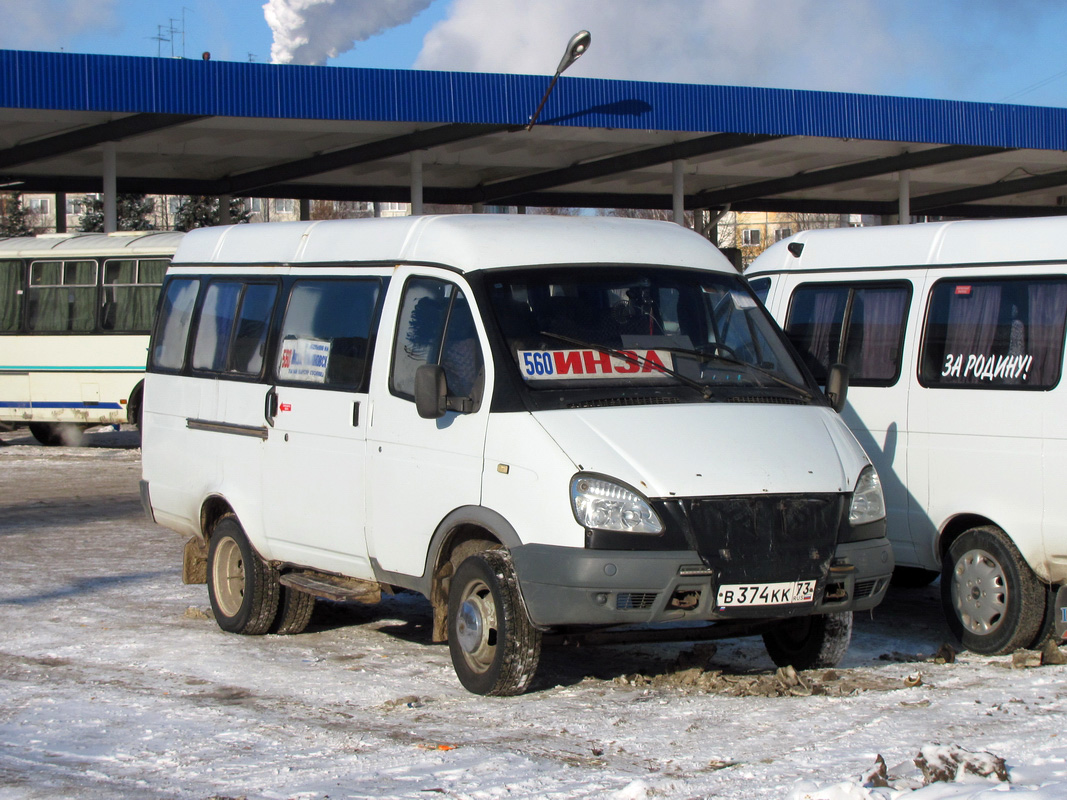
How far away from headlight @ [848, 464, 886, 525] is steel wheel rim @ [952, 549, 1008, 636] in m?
1.21

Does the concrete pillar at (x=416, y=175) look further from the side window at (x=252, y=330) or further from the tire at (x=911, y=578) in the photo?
the side window at (x=252, y=330)

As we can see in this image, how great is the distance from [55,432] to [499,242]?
675 inches

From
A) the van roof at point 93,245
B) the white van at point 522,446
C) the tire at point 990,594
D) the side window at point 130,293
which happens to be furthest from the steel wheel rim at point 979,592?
the side window at point 130,293

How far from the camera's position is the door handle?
7.99 metres

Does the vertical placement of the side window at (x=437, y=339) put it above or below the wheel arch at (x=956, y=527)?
above

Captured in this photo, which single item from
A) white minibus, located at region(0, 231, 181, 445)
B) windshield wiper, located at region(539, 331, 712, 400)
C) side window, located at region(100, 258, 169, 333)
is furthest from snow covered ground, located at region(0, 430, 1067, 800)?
side window, located at region(100, 258, 169, 333)

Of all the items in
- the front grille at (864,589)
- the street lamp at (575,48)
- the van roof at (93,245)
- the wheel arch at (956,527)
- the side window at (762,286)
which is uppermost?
the street lamp at (575,48)

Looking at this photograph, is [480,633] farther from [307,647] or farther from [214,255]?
[214,255]

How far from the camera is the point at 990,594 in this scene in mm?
7539

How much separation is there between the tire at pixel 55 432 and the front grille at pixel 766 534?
58.0 ft

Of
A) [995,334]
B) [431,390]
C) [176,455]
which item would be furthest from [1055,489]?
[176,455]

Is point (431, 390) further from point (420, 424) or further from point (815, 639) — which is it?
point (815, 639)

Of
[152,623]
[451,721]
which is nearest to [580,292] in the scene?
[451,721]

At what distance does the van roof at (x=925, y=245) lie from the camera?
24.7 feet
